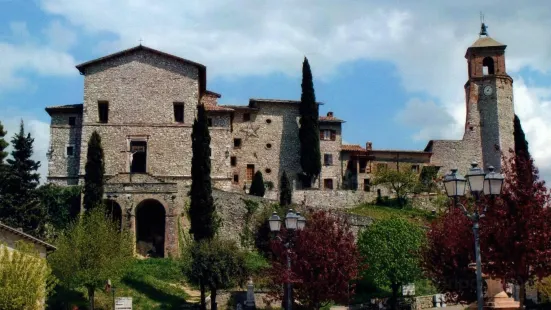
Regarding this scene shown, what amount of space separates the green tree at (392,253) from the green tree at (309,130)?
18.2 m

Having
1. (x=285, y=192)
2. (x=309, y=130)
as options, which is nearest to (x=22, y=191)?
(x=285, y=192)


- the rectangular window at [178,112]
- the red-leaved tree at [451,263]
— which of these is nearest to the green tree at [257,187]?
the rectangular window at [178,112]

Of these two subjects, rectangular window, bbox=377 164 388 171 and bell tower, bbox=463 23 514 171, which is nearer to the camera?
rectangular window, bbox=377 164 388 171

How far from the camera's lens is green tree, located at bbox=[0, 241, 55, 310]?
1051 inches

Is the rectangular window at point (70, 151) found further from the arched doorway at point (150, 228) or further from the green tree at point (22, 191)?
the arched doorway at point (150, 228)

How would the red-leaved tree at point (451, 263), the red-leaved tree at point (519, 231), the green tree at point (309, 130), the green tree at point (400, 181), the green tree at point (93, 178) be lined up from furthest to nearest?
the green tree at point (309, 130) < the green tree at point (400, 181) < the green tree at point (93, 178) < the red-leaved tree at point (451, 263) < the red-leaved tree at point (519, 231)

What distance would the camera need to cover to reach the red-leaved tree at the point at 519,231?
16.5 m

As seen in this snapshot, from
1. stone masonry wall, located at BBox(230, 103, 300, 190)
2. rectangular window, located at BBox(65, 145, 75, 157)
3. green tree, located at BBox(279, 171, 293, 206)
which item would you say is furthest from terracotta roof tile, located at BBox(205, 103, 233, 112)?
rectangular window, located at BBox(65, 145, 75, 157)

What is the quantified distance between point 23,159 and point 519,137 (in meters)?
43.1

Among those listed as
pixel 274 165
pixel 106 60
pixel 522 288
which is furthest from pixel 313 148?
pixel 522 288

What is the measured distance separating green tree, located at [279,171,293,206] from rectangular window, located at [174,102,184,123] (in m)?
9.55

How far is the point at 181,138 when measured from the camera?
2141 inches

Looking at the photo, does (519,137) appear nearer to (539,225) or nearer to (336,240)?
(336,240)

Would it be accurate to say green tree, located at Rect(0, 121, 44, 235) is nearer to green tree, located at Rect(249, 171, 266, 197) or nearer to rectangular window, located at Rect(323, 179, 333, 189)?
green tree, located at Rect(249, 171, 266, 197)
